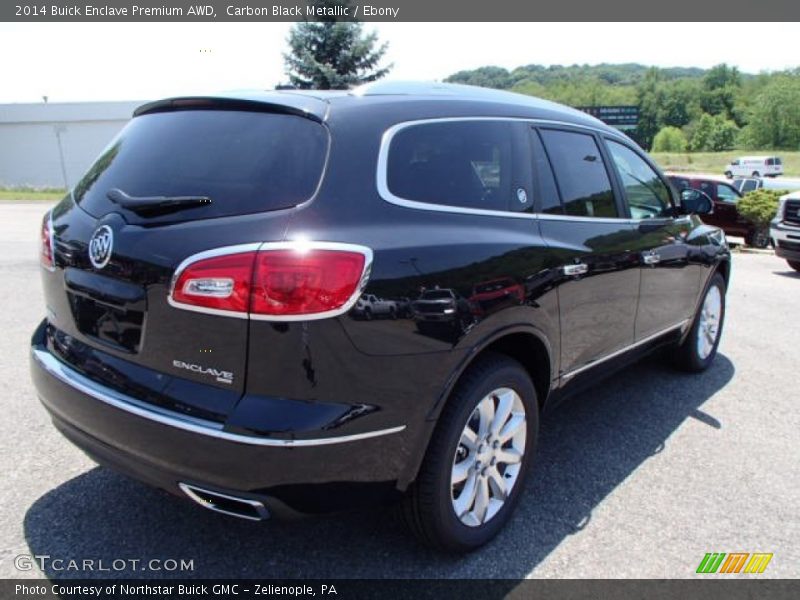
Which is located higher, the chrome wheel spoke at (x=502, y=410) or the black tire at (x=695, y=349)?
the chrome wheel spoke at (x=502, y=410)

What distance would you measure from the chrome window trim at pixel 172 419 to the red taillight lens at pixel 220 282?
15.0 inches

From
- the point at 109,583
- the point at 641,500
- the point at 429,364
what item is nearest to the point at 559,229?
the point at 429,364

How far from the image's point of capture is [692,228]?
4559 millimetres

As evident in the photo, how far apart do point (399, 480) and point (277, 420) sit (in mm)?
557

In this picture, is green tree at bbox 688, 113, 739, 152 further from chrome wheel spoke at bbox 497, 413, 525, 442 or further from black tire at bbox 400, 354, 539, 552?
black tire at bbox 400, 354, 539, 552

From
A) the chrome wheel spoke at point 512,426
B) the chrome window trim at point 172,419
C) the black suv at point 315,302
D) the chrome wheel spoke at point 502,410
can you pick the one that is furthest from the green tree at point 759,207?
the chrome window trim at point 172,419

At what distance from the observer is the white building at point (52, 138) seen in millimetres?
46969

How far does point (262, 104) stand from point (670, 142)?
120 metres

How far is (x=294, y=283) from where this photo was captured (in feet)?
6.55

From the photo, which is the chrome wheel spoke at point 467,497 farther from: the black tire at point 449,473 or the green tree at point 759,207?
the green tree at point 759,207

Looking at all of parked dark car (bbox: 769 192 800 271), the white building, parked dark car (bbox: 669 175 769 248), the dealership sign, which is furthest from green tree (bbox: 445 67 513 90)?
parked dark car (bbox: 769 192 800 271)

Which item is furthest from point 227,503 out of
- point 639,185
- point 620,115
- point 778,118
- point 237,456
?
point 778,118

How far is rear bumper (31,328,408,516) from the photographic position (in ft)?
6.64

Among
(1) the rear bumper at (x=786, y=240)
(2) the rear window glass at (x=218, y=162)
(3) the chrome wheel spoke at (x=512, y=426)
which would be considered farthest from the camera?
(1) the rear bumper at (x=786, y=240)
